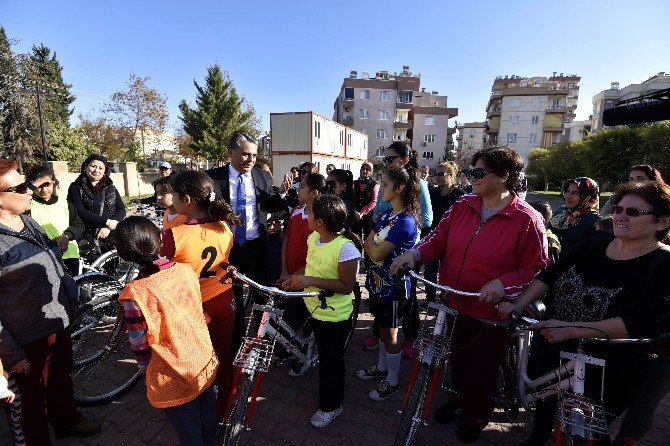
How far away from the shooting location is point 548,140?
176 feet

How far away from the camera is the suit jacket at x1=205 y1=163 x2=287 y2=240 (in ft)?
11.1

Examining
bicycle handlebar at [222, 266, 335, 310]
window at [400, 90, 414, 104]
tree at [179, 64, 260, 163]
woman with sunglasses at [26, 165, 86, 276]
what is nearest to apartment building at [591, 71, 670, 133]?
window at [400, 90, 414, 104]

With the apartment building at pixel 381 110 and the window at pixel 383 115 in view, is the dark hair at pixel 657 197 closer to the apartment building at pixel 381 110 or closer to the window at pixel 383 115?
the apartment building at pixel 381 110

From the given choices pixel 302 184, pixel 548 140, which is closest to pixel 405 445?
pixel 302 184

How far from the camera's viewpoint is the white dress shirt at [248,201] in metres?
3.42

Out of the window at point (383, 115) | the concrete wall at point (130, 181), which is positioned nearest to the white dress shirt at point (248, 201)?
the concrete wall at point (130, 181)

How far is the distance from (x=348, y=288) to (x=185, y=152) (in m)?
40.3

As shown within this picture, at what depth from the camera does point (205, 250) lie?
2389 millimetres

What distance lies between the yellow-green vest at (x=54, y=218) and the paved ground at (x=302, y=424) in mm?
1643

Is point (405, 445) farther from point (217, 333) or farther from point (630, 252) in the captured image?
point (630, 252)

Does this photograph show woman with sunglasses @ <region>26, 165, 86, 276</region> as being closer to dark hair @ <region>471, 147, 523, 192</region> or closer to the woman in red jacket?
the woman in red jacket

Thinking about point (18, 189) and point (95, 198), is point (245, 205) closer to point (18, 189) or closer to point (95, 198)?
point (18, 189)

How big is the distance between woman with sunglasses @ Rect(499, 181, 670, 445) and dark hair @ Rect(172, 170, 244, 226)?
80.4 inches

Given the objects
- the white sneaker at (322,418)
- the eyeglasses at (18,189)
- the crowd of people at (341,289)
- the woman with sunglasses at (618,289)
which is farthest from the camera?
the white sneaker at (322,418)
